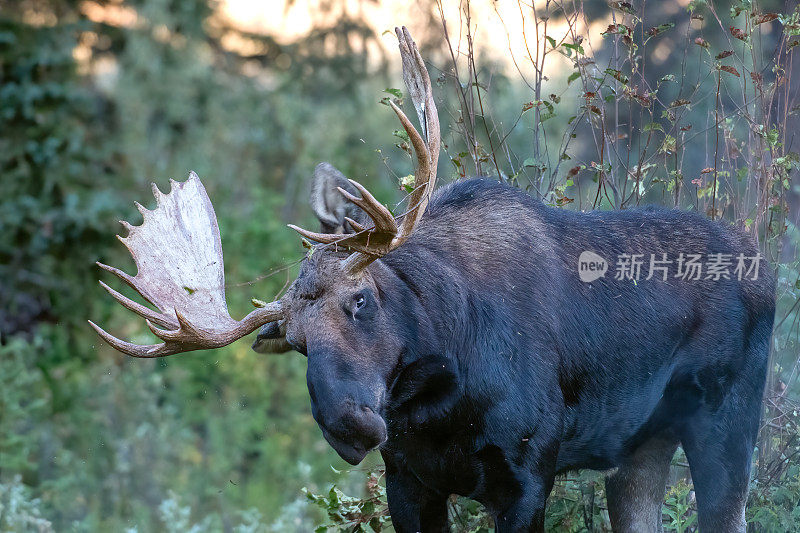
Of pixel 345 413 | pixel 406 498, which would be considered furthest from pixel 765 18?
pixel 345 413

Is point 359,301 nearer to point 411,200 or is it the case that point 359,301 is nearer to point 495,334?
point 411,200

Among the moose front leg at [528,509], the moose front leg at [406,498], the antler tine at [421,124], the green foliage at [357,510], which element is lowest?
the green foliage at [357,510]

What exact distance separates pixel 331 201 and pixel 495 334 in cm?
80

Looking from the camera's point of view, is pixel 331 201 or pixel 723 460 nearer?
pixel 331 201

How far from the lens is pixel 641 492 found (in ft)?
14.9

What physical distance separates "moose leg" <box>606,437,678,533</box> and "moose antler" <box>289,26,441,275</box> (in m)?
1.64

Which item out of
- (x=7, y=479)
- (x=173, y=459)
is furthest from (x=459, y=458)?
(x=173, y=459)

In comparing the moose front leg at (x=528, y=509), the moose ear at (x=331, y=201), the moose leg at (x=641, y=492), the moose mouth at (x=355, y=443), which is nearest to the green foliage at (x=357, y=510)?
the moose leg at (x=641, y=492)

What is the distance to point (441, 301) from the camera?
380 centimetres

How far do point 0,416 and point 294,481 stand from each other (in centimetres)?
315

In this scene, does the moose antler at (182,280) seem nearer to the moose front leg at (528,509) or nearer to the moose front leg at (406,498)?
the moose front leg at (406,498)

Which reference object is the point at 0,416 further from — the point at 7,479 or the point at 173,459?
the point at 173,459

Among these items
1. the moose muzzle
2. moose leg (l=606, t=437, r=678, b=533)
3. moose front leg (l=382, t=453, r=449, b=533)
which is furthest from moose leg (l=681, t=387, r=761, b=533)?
the moose muzzle

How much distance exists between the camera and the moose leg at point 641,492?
14.8 ft
